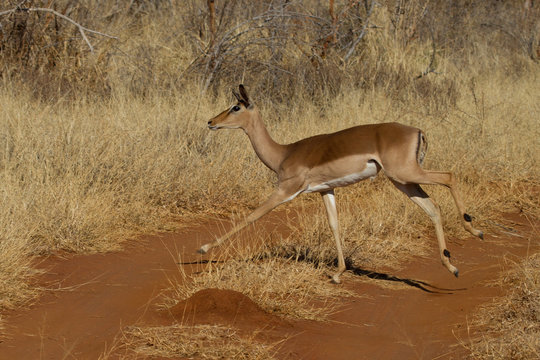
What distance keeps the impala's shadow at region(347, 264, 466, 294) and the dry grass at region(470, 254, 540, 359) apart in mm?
483

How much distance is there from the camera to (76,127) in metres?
8.69

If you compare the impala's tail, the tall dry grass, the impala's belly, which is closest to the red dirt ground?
the tall dry grass

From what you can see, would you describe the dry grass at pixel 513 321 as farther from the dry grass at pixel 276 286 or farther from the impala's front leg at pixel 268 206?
the impala's front leg at pixel 268 206

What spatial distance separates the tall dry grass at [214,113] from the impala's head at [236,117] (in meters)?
1.17

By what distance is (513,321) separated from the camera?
500cm

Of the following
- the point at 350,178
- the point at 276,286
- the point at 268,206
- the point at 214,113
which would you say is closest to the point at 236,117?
the point at 268,206

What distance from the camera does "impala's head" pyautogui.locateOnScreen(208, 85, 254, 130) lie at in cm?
675

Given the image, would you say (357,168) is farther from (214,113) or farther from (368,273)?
(214,113)

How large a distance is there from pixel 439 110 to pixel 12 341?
306 inches

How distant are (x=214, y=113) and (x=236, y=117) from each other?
3464 mm

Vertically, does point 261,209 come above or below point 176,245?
above

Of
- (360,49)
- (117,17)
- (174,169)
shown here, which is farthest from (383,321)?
(117,17)

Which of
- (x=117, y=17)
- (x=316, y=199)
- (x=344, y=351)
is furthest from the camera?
(x=117, y=17)

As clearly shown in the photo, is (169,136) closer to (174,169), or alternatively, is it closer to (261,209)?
(174,169)
